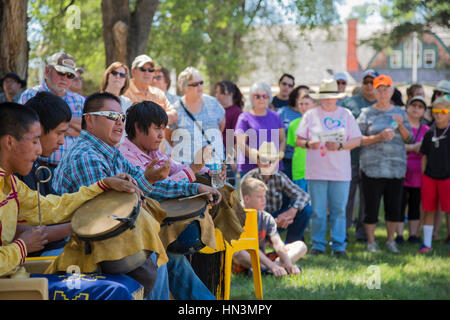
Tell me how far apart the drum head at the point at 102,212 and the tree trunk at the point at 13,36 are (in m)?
5.92

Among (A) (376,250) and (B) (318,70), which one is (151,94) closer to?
(A) (376,250)

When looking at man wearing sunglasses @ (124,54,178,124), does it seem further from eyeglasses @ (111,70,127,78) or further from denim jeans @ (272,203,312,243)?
denim jeans @ (272,203,312,243)

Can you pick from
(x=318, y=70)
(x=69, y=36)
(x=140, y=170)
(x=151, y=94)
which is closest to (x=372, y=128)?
(x=151, y=94)

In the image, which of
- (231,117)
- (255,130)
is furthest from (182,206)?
(231,117)

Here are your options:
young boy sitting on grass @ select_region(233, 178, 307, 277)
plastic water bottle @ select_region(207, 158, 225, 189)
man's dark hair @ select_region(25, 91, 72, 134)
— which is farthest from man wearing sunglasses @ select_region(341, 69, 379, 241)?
man's dark hair @ select_region(25, 91, 72, 134)

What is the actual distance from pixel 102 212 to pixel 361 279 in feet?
12.3

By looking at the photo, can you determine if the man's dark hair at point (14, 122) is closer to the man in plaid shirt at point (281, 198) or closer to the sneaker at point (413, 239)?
the man in plaid shirt at point (281, 198)

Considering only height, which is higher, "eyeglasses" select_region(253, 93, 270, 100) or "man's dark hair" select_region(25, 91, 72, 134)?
"man's dark hair" select_region(25, 91, 72, 134)

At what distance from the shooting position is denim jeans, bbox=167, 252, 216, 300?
4223 millimetres

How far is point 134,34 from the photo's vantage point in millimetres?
11195

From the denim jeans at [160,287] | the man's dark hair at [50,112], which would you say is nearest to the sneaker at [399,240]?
the denim jeans at [160,287]

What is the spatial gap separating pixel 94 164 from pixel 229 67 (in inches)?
668

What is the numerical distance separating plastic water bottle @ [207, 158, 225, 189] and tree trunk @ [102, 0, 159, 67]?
6452 millimetres

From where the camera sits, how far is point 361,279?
20.5 ft
